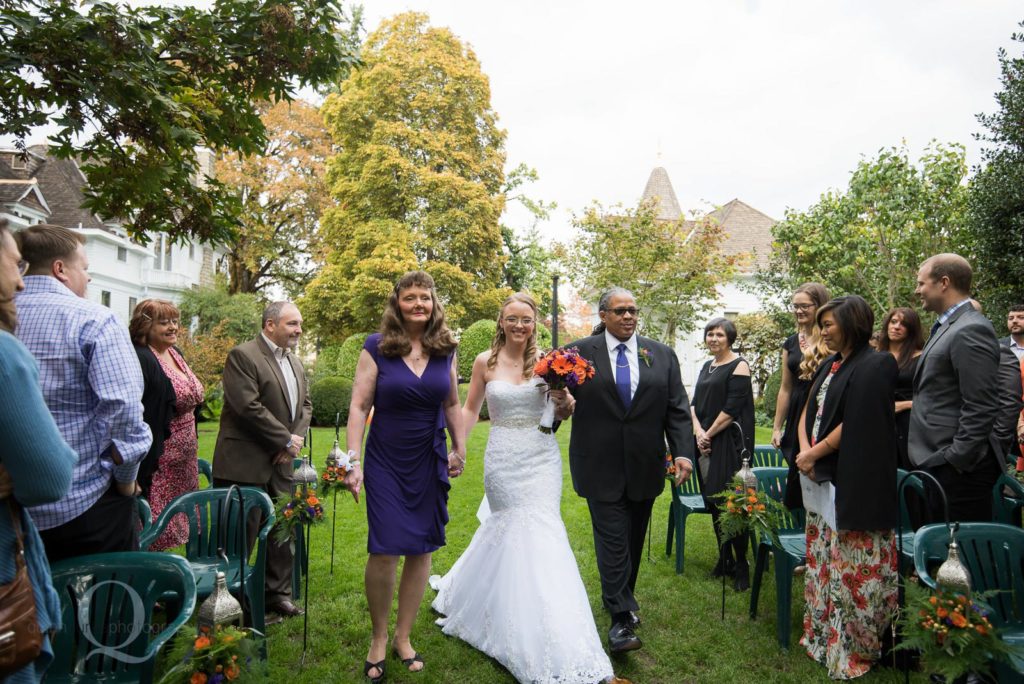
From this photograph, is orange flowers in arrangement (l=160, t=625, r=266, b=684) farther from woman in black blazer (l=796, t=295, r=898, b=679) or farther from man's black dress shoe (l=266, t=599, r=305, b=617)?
woman in black blazer (l=796, t=295, r=898, b=679)

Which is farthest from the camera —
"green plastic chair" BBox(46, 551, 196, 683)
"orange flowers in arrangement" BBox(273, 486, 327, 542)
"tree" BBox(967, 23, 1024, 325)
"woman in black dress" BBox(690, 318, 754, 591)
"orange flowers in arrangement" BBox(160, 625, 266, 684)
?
"tree" BBox(967, 23, 1024, 325)

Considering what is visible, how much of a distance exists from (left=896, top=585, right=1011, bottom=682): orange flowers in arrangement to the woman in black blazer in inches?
56.1

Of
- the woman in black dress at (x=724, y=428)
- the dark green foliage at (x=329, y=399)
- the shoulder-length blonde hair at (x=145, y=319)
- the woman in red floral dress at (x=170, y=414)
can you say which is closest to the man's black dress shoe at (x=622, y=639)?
the woman in black dress at (x=724, y=428)

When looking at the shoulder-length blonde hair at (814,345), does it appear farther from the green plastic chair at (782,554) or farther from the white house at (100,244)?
the white house at (100,244)

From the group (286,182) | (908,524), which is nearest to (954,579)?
(908,524)

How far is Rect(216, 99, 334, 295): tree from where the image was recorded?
97.6 ft

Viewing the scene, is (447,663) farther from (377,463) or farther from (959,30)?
(959,30)

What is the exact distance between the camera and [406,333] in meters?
4.62

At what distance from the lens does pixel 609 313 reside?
5.05m

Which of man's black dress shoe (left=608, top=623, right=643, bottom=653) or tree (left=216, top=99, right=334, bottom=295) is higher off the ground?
tree (left=216, top=99, right=334, bottom=295)

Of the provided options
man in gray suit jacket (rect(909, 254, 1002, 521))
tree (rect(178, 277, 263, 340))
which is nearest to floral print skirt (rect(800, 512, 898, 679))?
man in gray suit jacket (rect(909, 254, 1002, 521))

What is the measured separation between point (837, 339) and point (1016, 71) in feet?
24.5

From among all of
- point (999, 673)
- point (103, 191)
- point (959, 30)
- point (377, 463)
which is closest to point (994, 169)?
point (959, 30)

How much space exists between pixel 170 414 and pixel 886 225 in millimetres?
15482
